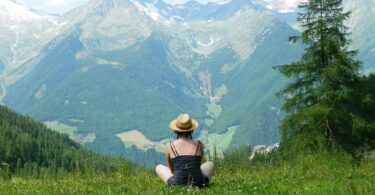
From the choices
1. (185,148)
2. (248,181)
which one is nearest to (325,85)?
(248,181)

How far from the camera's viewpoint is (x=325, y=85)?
1341 inches

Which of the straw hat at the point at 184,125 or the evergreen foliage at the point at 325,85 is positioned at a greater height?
the evergreen foliage at the point at 325,85

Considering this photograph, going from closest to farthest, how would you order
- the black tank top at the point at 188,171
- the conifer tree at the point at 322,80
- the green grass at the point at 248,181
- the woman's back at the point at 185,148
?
the green grass at the point at 248,181 < the black tank top at the point at 188,171 < the woman's back at the point at 185,148 < the conifer tree at the point at 322,80

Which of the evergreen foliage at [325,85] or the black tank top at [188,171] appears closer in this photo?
the black tank top at [188,171]

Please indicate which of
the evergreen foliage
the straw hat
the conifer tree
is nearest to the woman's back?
the straw hat

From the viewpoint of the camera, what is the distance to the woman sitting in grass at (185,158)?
1209 cm

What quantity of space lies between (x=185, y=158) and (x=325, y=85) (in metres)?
23.8

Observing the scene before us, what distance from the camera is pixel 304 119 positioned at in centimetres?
3431

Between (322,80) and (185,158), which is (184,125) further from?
(322,80)

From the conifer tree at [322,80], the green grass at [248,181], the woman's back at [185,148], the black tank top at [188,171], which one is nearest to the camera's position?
the green grass at [248,181]

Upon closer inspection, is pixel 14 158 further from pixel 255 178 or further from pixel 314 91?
pixel 255 178

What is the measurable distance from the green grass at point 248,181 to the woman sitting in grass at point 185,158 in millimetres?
429

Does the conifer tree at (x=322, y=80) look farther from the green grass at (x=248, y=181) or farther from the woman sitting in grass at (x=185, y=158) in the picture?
the woman sitting in grass at (x=185, y=158)

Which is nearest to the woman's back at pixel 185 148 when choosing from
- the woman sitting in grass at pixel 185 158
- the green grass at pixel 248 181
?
the woman sitting in grass at pixel 185 158
